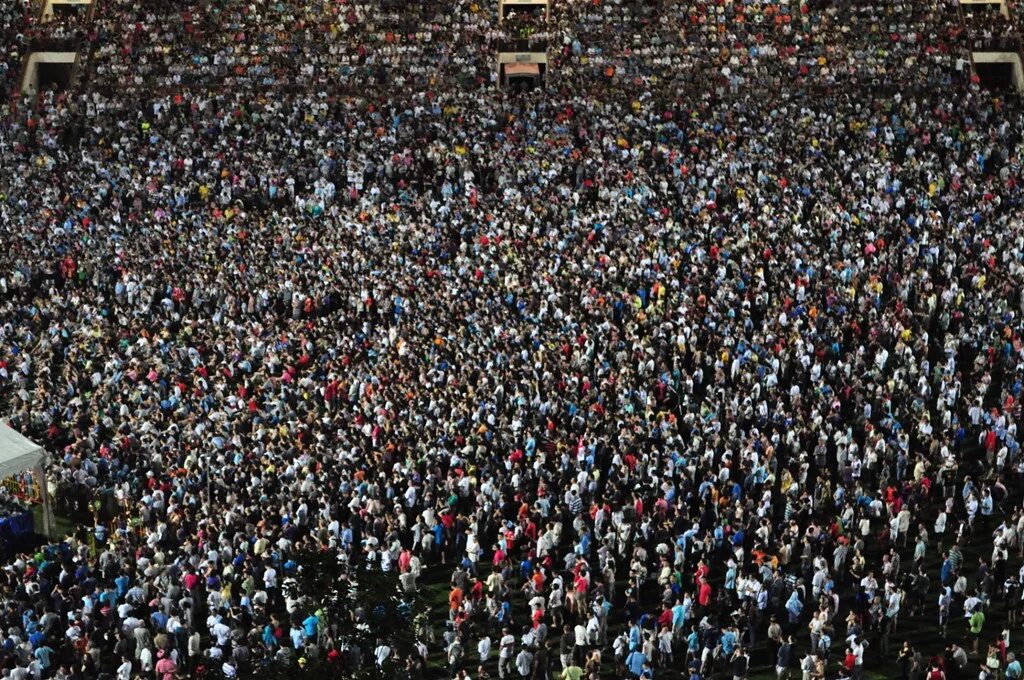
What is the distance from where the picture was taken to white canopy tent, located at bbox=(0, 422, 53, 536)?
41.2 meters

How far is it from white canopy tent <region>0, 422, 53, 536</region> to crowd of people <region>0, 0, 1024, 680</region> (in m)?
0.76

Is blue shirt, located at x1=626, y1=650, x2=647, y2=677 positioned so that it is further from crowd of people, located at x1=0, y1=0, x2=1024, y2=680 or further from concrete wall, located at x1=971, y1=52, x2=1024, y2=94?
concrete wall, located at x1=971, y1=52, x2=1024, y2=94

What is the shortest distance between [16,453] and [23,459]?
0.18 metres

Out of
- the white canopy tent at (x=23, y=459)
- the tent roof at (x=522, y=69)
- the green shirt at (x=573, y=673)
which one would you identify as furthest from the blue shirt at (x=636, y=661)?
the tent roof at (x=522, y=69)

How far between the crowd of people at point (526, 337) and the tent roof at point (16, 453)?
1.55 m

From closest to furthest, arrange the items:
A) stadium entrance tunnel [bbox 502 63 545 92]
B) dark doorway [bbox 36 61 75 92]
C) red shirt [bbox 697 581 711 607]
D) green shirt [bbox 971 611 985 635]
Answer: green shirt [bbox 971 611 985 635]
red shirt [bbox 697 581 711 607]
stadium entrance tunnel [bbox 502 63 545 92]
dark doorway [bbox 36 61 75 92]

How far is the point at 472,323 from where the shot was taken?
161 ft

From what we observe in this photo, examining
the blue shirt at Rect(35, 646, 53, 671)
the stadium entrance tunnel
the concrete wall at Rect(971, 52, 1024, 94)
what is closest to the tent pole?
the blue shirt at Rect(35, 646, 53, 671)

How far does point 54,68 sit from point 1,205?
12.2m

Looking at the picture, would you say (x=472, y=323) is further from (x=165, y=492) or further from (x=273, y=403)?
(x=165, y=492)

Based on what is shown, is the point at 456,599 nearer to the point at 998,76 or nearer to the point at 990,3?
the point at 998,76

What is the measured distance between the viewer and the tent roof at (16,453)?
41.2 metres

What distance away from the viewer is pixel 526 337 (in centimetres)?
4788

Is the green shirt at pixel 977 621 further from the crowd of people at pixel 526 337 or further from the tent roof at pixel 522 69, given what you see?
the tent roof at pixel 522 69
